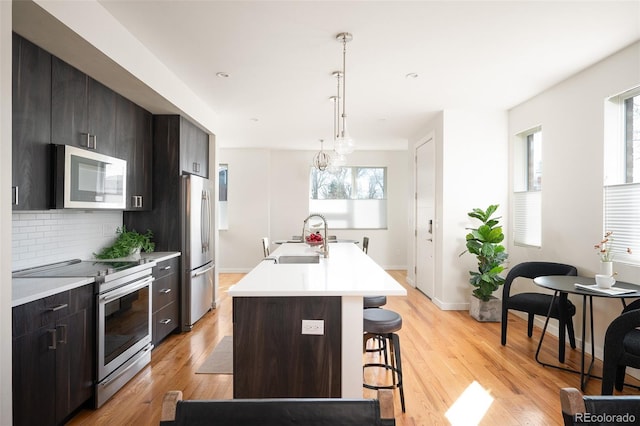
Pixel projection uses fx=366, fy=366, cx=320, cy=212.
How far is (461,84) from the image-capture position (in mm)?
3879

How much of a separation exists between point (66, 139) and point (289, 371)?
2153mm

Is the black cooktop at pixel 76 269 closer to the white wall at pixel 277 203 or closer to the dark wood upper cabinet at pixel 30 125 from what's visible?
the dark wood upper cabinet at pixel 30 125

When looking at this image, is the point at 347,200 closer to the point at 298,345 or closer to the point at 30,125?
the point at 298,345

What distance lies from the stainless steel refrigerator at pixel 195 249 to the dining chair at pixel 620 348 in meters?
3.66

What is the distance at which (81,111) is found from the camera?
8.86ft

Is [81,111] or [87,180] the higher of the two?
[81,111]

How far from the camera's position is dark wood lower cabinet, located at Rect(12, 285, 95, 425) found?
5.96ft

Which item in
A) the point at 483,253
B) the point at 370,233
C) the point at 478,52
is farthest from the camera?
the point at 370,233

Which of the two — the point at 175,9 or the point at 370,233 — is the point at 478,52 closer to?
the point at 175,9

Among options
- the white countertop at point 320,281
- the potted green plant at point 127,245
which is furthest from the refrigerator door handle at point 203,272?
the white countertop at point 320,281

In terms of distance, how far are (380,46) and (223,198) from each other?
5529 millimetres

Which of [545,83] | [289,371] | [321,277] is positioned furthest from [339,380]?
[545,83]

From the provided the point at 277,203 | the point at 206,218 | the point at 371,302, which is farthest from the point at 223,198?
the point at 371,302

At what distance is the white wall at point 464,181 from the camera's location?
4.80 m
